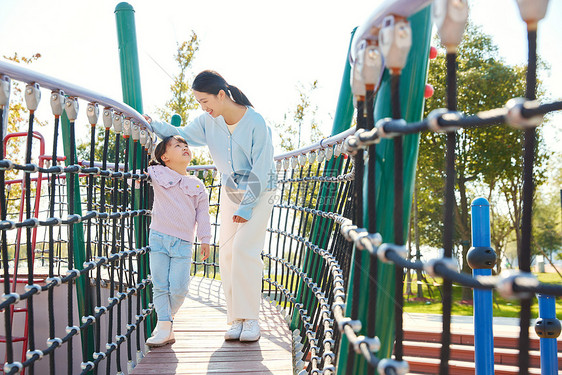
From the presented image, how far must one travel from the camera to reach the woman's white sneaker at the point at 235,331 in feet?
9.68

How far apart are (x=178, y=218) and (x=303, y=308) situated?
963 millimetres

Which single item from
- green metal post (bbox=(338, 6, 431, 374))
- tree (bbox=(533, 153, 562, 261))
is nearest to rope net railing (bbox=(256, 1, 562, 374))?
green metal post (bbox=(338, 6, 431, 374))

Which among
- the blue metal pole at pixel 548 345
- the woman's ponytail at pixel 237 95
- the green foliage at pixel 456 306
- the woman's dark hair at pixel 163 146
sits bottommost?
the green foliage at pixel 456 306

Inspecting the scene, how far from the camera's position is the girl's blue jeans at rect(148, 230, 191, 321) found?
277 cm

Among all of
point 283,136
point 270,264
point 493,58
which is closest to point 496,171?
point 493,58

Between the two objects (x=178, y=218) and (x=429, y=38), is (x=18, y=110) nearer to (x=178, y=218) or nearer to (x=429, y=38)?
(x=178, y=218)

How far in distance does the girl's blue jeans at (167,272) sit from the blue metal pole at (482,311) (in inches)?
66.7

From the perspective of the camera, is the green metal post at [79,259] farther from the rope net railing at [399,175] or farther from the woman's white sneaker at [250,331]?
the rope net railing at [399,175]

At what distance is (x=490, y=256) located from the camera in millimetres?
2918

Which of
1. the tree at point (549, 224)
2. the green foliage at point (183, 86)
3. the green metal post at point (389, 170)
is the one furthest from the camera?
the tree at point (549, 224)

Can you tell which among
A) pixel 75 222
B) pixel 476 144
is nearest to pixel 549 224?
pixel 476 144

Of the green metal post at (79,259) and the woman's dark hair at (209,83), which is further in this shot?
the woman's dark hair at (209,83)

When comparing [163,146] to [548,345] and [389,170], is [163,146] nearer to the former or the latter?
[389,170]

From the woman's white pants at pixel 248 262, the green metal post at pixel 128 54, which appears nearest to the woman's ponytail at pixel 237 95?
the woman's white pants at pixel 248 262
